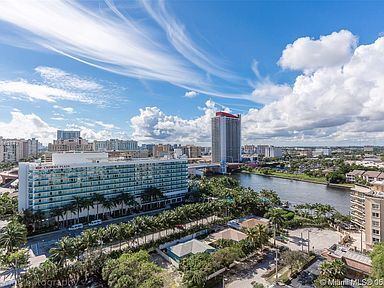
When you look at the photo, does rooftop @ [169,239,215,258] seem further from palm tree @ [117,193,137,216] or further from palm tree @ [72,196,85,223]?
palm tree @ [117,193,137,216]

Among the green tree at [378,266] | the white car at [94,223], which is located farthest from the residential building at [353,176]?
the white car at [94,223]

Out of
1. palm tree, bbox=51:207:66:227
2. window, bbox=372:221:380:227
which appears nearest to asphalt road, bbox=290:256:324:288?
window, bbox=372:221:380:227

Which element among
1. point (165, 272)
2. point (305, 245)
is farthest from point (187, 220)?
point (305, 245)

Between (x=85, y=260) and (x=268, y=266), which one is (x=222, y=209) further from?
(x=85, y=260)

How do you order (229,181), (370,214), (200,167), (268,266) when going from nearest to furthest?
(268,266), (370,214), (229,181), (200,167)

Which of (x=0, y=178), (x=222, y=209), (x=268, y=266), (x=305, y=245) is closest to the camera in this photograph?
(x=268, y=266)

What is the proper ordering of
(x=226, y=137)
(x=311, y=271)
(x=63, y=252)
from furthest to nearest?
(x=226, y=137) < (x=311, y=271) < (x=63, y=252)

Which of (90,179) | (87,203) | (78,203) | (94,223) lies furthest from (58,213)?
(90,179)

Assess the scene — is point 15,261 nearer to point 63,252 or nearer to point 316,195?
point 63,252
